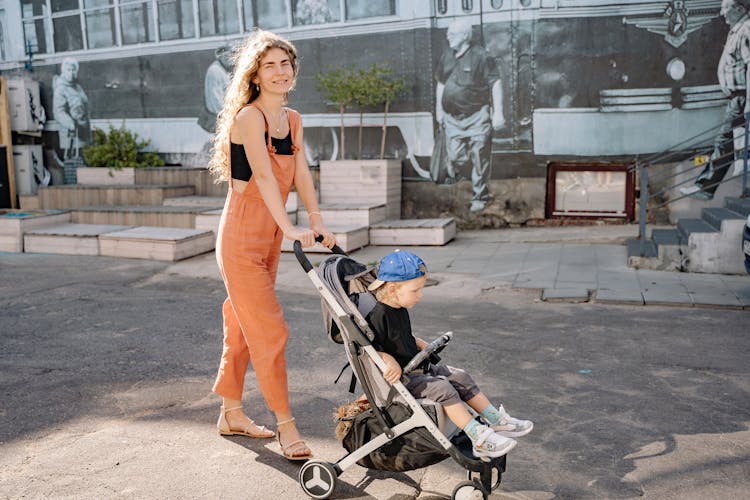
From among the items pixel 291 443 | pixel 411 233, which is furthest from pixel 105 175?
pixel 291 443

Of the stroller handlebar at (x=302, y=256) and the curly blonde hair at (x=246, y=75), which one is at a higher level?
the curly blonde hair at (x=246, y=75)

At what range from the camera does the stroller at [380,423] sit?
10.1 feet

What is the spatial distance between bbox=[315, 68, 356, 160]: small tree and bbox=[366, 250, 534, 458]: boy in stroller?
874 centimetres

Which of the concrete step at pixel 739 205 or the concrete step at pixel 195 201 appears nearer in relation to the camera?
the concrete step at pixel 739 205

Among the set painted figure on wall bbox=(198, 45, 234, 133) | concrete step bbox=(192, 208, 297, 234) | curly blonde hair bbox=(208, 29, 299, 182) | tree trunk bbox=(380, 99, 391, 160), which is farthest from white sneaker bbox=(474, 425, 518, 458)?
painted figure on wall bbox=(198, 45, 234, 133)

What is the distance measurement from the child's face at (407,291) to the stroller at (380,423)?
17 centimetres

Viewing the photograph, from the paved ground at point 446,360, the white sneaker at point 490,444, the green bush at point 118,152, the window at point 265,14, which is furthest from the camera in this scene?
the green bush at point 118,152

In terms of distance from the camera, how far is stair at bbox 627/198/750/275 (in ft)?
26.4

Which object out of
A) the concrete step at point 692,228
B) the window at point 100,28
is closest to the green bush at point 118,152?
the window at point 100,28

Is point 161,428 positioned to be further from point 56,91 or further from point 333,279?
point 56,91

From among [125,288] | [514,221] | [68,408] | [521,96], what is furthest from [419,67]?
[68,408]

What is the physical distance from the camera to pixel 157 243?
10000 millimetres

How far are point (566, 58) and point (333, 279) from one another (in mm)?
9063

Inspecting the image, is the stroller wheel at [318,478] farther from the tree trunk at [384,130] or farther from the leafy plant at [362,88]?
the tree trunk at [384,130]
